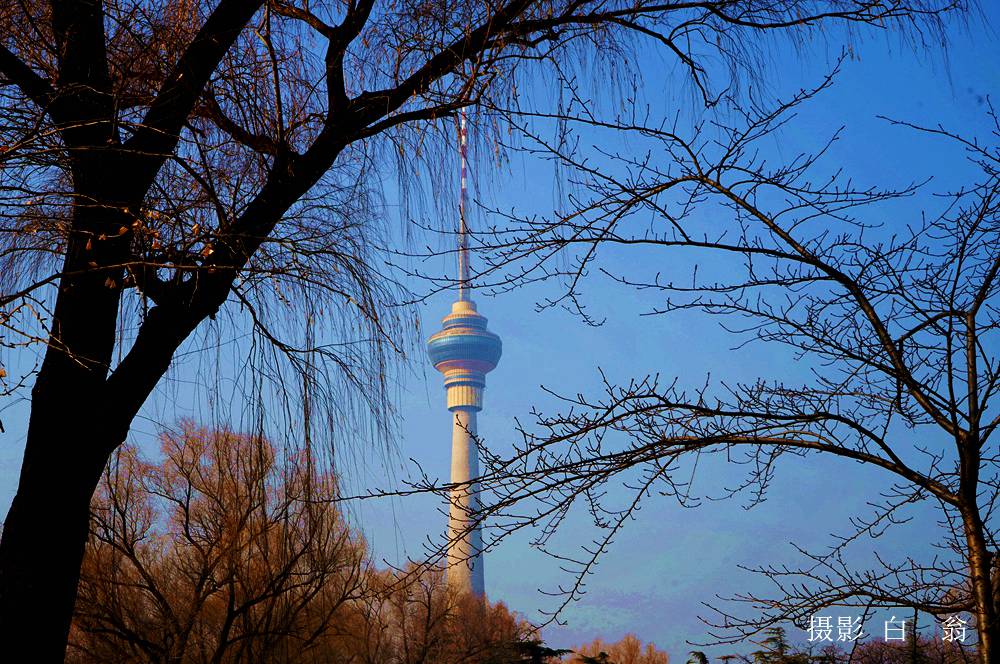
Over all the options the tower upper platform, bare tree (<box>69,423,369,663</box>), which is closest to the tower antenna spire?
bare tree (<box>69,423,369,663</box>)

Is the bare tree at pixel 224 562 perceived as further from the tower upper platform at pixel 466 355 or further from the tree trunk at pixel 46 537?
the tower upper platform at pixel 466 355

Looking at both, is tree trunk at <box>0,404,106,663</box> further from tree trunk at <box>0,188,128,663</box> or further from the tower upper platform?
the tower upper platform

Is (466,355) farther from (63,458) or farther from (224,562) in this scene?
(63,458)

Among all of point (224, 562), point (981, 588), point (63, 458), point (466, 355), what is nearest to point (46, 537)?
point (63, 458)

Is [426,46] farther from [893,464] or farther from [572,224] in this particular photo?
[893,464]

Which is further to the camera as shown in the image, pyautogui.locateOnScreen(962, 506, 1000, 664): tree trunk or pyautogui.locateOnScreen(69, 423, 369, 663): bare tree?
pyautogui.locateOnScreen(69, 423, 369, 663): bare tree

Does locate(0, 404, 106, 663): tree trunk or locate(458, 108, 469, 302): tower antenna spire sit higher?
locate(458, 108, 469, 302): tower antenna spire

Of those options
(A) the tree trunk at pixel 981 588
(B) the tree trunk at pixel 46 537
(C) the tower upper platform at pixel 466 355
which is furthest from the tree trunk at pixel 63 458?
(C) the tower upper platform at pixel 466 355

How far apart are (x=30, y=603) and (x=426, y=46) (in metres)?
2.39

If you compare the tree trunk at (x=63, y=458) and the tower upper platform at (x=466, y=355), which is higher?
the tower upper platform at (x=466, y=355)

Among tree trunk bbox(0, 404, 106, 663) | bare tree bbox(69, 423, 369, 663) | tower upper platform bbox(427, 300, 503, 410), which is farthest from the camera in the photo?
tower upper platform bbox(427, 300, 503, 410)

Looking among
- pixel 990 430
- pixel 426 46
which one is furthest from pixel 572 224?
pixel 990 430

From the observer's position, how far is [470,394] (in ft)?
320

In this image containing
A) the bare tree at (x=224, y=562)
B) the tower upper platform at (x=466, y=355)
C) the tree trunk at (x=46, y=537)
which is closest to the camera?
the tree trunk at (x=46, y=537)
